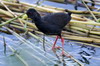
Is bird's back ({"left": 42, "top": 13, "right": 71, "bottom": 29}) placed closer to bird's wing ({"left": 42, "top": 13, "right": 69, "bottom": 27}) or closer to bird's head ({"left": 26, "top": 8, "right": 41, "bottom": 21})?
bird's wing ({"left": 42, "top": 13, "right": 69, "bottom": 27})

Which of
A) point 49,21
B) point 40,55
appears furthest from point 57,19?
point 40,55

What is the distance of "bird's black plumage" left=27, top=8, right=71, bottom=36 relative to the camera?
3.40 m

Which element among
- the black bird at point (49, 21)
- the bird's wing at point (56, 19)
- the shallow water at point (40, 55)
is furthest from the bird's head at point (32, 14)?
the shallow water at point (40, 55)

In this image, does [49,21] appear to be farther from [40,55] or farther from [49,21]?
[40,55]

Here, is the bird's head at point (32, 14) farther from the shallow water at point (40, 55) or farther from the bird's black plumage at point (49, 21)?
the shallow water at point (40, 55)

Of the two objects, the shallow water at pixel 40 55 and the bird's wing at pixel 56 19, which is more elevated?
the bird's wing at pixel 56 19

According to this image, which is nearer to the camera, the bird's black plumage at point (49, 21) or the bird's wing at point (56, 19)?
the bird's black plumage at point (49, 21)

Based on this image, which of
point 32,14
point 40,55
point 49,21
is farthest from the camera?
point 40,55

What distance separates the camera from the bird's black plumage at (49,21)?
3398 millimetres

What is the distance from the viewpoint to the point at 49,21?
12.1ft

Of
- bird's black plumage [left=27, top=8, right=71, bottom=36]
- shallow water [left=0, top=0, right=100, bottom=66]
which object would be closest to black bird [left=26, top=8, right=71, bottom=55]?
bird's black plumage [left=27, top=8, right=71, bottom=36]

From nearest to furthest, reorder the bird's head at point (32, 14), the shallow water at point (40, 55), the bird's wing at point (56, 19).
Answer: the bird's head at point (32, 14), the shallow water at point (40, 55), the bird's wing at point (56, 19)

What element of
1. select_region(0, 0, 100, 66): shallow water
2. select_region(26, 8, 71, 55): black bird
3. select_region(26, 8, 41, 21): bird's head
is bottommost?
select_region(0, 0, 100, 66): shallow water

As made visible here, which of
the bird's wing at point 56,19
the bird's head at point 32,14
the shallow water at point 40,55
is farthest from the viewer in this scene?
the bird's wing at point 56,19
